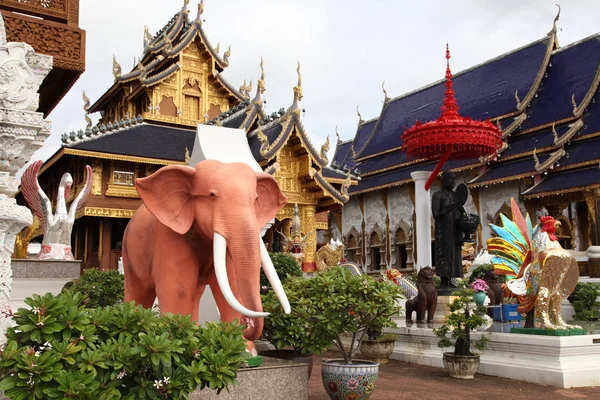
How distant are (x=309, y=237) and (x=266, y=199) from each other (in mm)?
13743

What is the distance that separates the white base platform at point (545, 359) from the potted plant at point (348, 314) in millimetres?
2707

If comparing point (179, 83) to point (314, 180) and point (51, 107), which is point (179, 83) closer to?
point (314, 180)

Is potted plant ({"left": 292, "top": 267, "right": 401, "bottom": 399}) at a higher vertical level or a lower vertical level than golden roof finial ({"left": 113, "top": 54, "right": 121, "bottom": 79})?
lower

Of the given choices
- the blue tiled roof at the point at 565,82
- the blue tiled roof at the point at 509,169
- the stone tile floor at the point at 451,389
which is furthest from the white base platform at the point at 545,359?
the blue tiled roof at the point at 565,82

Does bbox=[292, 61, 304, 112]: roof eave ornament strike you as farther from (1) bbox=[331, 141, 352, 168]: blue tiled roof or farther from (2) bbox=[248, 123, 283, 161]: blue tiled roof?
(1) bbox=[331, 141, 352, 168]: blue tiled roof

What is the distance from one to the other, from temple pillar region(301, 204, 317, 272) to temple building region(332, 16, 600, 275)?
9.96 ft

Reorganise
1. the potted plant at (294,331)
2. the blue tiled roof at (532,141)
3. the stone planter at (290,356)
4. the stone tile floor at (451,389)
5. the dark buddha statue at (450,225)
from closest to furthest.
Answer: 1. the potted plant at (294,331)
2. the stone planter at (290,356)
3. the stone tile floor at (451,389)
4. the dark buddha statue at (450,225)
5. the blue tiled roof at (532,141)

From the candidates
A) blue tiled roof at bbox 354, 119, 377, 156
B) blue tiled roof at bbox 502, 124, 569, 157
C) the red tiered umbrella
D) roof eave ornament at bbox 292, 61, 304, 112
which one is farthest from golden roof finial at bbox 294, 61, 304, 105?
blue tiled roof at bbox 354, 119, 377, 156

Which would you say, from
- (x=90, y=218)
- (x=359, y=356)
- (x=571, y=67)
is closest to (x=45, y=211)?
(x=90, y=218)

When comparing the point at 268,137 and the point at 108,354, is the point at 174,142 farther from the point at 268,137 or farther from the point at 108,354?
the point at 108,354

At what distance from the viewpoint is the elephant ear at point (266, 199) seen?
5457 millimetres

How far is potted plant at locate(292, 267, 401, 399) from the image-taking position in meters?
5.05

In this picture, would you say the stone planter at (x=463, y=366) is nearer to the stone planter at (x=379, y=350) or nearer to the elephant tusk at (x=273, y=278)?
the stone planter at (x=379, y=350)

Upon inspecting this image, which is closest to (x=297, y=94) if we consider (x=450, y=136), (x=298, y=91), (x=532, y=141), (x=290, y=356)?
(x=298, y=91)
